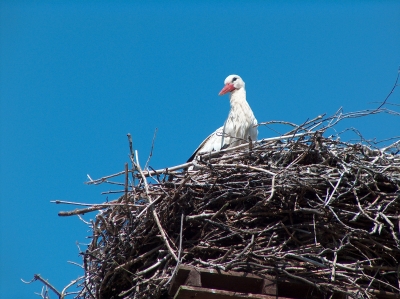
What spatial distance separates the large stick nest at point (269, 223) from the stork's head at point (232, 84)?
226 centimetres

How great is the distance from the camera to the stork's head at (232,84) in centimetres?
644

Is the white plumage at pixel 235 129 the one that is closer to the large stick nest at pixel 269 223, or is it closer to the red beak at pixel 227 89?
the red beak at pixel 227 89

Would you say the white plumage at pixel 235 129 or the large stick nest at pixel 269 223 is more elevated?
the white plumage at pixel 235 129

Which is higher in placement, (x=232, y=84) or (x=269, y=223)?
(x=232, y=84)

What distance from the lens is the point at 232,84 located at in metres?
6.48

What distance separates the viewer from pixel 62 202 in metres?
3.71

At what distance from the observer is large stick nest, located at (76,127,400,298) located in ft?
11.5

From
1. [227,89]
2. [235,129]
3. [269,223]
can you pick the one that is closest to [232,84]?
[227,89]

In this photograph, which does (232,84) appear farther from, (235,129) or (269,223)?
(269,223)

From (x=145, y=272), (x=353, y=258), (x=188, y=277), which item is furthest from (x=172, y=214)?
(x=353, y=258)

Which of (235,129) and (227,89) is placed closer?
(235,129)

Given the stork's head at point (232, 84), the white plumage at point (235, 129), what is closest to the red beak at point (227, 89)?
the stork's head at point (232, 84)

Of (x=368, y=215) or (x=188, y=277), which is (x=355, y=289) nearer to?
(x=368, y=215)

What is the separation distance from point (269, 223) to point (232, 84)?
281 cm
